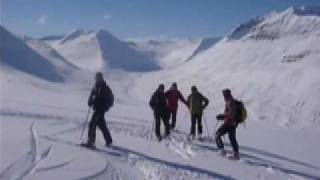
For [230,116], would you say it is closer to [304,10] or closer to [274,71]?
[274,71]

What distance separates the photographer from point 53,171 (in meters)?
11.5

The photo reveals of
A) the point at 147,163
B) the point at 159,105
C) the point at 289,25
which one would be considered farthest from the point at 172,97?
the point at 289,25

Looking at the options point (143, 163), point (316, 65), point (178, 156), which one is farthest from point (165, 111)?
point (316, 65)

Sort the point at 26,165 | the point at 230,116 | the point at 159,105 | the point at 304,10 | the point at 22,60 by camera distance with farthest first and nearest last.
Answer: the point at 304,10
the point at 22,60
the point at 159,105
the point at 230,116
the point at 26,165

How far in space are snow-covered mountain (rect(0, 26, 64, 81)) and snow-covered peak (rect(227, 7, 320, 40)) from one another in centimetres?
4437

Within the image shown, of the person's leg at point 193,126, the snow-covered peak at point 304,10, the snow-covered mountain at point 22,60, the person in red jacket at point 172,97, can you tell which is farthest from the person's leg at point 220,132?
the snow-covered peak at point 304,10

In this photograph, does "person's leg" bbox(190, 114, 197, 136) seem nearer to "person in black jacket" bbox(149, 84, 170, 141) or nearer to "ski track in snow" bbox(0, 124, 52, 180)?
"person in black jacket" bbox(149, 84, 170, 141)

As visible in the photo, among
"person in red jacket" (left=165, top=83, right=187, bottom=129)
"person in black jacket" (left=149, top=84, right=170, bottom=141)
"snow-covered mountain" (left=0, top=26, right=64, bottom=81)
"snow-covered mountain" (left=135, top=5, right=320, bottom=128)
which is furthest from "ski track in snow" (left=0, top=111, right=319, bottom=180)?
"snow-covered mountain" (left=0, top=26, right=64, bottom=81)

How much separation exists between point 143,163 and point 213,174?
1518mm

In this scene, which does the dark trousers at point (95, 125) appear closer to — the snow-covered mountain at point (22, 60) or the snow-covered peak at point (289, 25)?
the snow-covered mountain at point (22, 60)

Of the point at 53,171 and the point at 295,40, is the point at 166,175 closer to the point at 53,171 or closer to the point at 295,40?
the point at 53,171

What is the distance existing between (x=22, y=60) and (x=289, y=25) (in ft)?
185

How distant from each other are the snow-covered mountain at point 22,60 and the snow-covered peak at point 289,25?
44.4m

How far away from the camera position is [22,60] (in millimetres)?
107438
